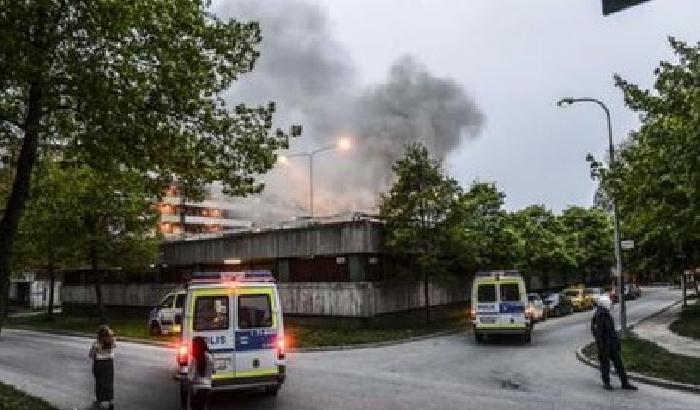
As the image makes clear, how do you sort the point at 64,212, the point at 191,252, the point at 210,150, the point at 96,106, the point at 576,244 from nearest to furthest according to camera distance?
the point at 96,106, the point at 210,150, the point at 64,212, the point at 191,252, the point at 576,244

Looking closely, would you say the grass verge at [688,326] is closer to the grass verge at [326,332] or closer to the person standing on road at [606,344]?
the grass verge at [326,332]

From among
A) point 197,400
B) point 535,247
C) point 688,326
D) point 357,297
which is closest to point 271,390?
point 197,400

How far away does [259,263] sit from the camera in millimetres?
37156

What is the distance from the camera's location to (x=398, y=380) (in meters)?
16.3

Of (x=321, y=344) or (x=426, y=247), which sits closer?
(x=321, y=344)

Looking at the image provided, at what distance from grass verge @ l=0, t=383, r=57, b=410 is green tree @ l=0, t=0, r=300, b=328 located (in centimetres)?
169

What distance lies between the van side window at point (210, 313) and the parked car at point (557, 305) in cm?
2948

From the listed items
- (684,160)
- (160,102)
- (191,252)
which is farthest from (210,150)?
(191,252)

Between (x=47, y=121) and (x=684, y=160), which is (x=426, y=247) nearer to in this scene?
(x=684, y=160)

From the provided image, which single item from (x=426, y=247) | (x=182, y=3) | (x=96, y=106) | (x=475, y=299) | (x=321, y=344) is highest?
(x=182, y=3)

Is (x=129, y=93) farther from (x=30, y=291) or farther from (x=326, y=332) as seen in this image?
(x=30, y=291)

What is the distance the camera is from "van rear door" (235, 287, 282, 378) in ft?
44.3

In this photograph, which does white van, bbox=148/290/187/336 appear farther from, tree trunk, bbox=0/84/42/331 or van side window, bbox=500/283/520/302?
tree trunk, bbox=0/84/42/331

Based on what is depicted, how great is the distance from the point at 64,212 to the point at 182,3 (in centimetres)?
2572
